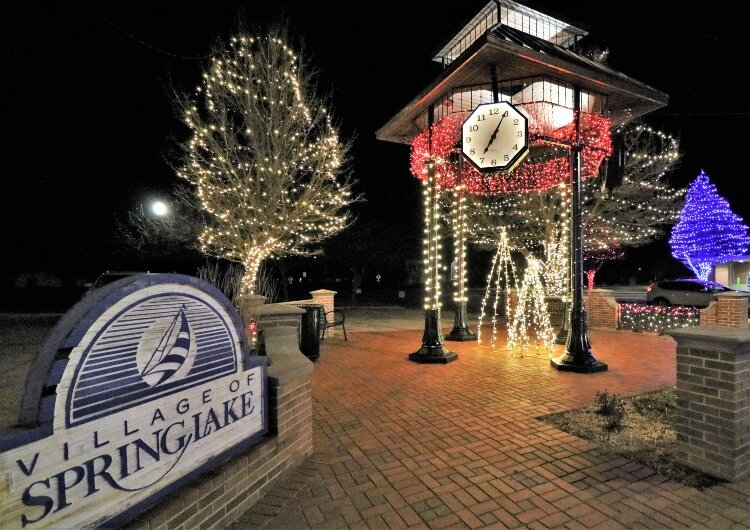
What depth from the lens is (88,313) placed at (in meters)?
1.97

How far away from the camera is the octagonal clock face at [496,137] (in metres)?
6.04

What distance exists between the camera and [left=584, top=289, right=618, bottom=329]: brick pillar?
449 inches

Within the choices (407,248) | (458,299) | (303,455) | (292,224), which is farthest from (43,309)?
(303,455)

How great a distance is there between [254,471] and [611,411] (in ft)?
12.5

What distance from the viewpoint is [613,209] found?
52.2ft

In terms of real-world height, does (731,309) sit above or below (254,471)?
above

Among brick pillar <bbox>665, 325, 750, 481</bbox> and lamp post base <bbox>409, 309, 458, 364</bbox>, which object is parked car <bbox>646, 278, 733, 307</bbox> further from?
brick pillar <bbox>665, 325, 750, 481</bbox>

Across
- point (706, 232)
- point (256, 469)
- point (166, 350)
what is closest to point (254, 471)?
point (256, 469)

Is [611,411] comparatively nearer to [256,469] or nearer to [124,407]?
[256,469]

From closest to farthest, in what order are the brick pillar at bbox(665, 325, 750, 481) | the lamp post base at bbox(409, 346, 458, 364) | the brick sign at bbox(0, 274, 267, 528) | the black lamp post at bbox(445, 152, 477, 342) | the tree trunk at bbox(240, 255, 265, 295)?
the brick sign at bbox(0, 274, 267, 528) < the brick pillar at bbox(665, 325, 750, 481) < the lamp post base at bbox(409, 346, 458, 364) < the black lamp post at bbox(445, 152, 477, 342) < the tree trunk at bbox(240, 255, 265, 295)

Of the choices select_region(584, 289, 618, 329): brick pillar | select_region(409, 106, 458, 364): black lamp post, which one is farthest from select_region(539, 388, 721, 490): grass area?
select_region(584, 289, 618, 329): brick pillar

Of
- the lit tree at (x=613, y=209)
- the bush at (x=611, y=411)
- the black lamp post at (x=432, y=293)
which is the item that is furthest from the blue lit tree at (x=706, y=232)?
the bush at (x=611, y=411)

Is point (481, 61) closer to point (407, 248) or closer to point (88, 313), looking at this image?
point (88, 313)

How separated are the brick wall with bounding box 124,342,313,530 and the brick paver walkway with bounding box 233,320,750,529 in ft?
0.38
